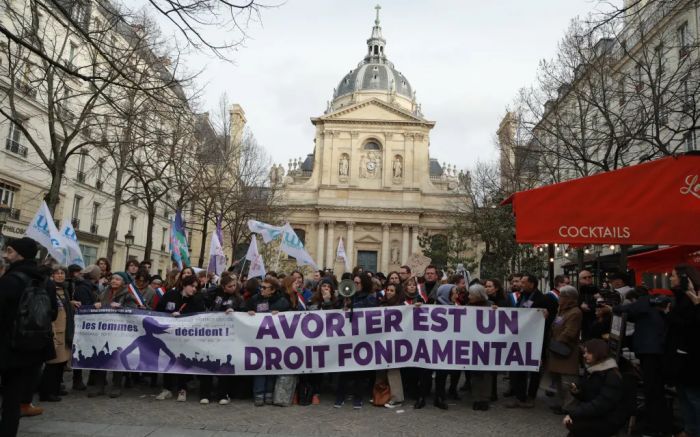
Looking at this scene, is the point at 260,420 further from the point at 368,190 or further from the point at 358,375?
the point at 368,190

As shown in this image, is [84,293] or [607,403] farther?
[84,293]

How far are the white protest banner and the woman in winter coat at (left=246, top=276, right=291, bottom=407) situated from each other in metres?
0.16

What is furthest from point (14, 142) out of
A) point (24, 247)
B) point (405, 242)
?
point (405, 242)

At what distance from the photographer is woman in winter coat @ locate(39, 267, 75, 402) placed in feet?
23.1

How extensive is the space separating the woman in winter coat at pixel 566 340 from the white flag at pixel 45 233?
893 centimetres

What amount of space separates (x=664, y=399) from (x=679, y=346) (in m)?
1.06

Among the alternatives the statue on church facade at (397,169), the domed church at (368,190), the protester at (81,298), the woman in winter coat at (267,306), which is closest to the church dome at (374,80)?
the domed church at (368,190)

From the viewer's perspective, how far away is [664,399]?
6223 millimetres

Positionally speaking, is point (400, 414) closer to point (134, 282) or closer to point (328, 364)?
point (328, 364)

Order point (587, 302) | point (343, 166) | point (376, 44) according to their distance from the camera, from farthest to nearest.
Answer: point (376, 44) < point (343, 166) < point (587, 302)

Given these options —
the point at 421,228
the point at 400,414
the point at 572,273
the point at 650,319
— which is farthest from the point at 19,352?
the point at 421,228

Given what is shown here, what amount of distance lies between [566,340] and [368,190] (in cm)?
4509

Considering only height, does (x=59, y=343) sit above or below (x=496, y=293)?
below

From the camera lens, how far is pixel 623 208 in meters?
6.29
